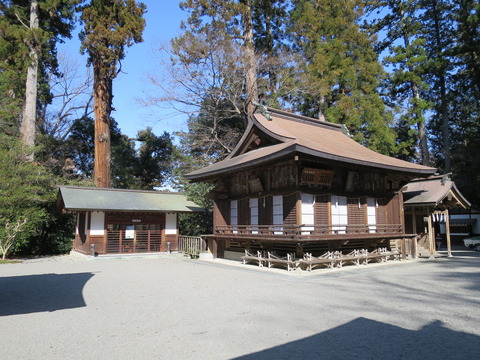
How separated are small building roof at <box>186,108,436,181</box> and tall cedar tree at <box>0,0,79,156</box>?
12355 mm

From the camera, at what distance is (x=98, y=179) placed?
2302 centimetres

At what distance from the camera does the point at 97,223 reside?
58.9ft

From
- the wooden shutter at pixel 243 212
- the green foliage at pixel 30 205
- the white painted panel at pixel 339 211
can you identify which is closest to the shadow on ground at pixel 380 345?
the white painted panel at pixel 339 211

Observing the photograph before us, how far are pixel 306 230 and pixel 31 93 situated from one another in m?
20.2

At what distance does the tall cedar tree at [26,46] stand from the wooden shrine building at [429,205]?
2082 cm

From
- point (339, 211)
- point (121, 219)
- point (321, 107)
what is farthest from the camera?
point (321, 107)

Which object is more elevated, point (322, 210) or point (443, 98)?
point (443, 98)

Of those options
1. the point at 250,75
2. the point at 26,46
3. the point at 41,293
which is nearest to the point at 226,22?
the point at 250,75

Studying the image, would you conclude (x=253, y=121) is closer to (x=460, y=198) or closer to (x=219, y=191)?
(x=219, y=191)

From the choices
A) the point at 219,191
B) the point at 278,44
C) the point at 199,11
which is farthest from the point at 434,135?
the point at 219,191

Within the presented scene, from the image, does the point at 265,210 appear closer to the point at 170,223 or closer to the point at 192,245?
the point at 192,245

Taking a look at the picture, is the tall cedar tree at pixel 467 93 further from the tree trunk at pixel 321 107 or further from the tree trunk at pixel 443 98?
the tree trunk at pixel 321 107

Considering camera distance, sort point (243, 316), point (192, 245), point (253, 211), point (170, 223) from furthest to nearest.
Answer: point (170, 223), point (192, 245), point (253, 211), point (243, 316)

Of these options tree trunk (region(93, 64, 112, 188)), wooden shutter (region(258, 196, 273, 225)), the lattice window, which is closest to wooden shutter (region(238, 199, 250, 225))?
wooden shutter (region(258, 196, 273, 225))
